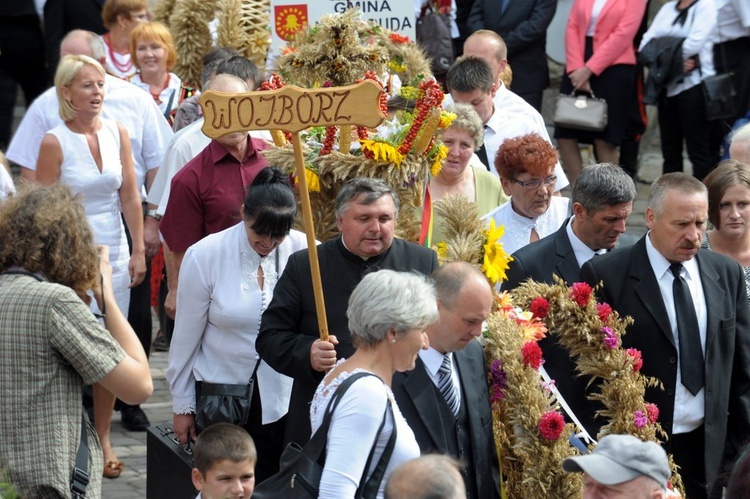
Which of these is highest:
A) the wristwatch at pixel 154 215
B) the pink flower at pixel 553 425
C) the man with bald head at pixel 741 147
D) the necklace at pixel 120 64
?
the necklace at pixel 120 64

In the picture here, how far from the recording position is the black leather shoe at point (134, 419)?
26.5 ft

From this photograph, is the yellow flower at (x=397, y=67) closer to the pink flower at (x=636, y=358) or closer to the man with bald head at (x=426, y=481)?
the pink flower at (x=636, y=358)

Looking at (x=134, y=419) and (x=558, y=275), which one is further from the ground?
(x=558, y=275)

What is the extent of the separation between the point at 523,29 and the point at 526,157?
442cm

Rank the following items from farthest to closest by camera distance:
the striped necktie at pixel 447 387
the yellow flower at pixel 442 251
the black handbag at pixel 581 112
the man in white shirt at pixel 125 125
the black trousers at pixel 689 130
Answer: the black handbag at pixel 581 112, the black trousers at pixel 689 130, the man in white shirt at pixel 125 125, the yellow flower at pixel 442 251, the striped necktie at pixel 447 387

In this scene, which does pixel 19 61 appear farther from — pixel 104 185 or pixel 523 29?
pixel 523 29

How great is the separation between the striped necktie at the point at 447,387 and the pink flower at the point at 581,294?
2.67 ft

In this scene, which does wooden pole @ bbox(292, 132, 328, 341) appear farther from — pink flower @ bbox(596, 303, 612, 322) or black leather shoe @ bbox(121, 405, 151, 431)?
black leather shoe @ bbox(121, 405, 151, 431)

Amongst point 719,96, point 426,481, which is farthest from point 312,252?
point 719,96

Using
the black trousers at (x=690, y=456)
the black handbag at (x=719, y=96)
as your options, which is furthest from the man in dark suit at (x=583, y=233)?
the black handbag at (x=719, y=96)

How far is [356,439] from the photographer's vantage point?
4246 mm

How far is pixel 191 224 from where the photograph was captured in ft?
22.5

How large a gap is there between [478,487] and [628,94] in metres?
6.40

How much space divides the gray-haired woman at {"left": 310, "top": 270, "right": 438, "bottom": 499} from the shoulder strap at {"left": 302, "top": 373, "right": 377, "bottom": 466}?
0.07 feet
